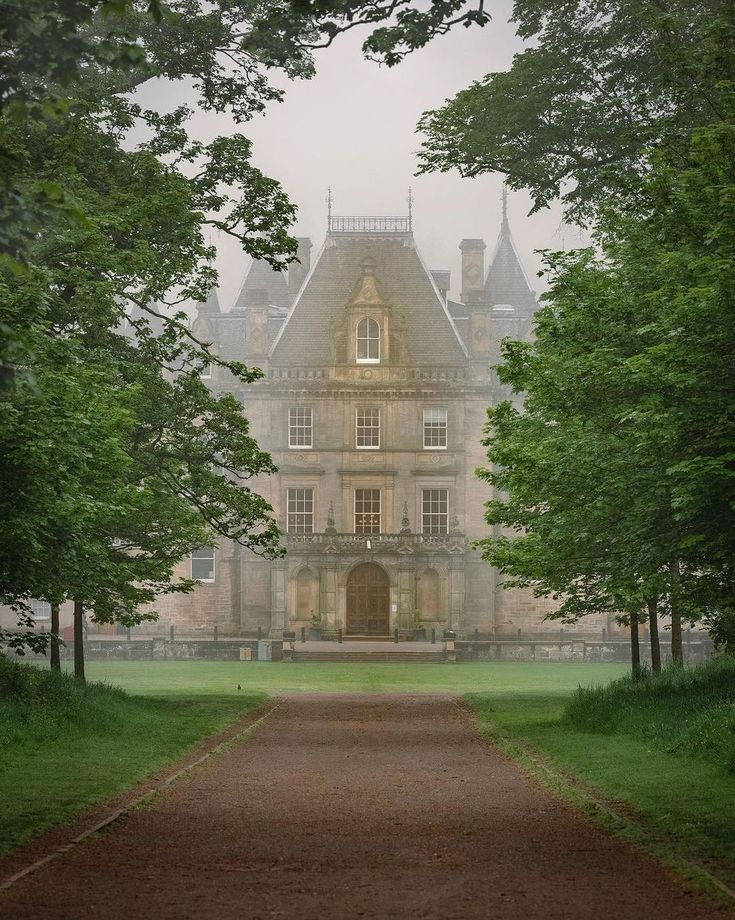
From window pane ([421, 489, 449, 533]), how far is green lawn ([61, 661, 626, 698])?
1314 centimetres

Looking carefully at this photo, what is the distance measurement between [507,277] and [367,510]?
20.8 metres

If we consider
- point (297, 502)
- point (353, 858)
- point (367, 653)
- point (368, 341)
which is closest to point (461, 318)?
point (368, 341)

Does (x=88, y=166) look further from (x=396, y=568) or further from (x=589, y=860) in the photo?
(x=396, y=568)

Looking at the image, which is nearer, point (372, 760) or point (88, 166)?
point (372, 760)

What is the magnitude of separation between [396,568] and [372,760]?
49.9m

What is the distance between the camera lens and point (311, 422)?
73625 mm

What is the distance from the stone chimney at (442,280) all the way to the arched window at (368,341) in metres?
6.38

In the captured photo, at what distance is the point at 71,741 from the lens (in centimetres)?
2053

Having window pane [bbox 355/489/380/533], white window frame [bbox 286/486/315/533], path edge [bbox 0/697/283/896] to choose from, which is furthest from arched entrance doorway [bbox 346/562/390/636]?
path edge [bbox 0/697/283/896]

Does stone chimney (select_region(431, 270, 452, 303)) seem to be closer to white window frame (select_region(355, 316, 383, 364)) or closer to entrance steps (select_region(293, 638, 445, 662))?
white window frame (select_region(355, 316, 383, 364))

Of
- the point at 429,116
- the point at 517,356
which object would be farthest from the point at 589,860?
the point at 429,116

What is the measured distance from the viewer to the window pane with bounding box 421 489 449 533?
73.0m

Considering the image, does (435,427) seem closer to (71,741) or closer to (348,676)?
(348,676)

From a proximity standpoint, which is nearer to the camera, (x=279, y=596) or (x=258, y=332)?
(x=279, y=596)
